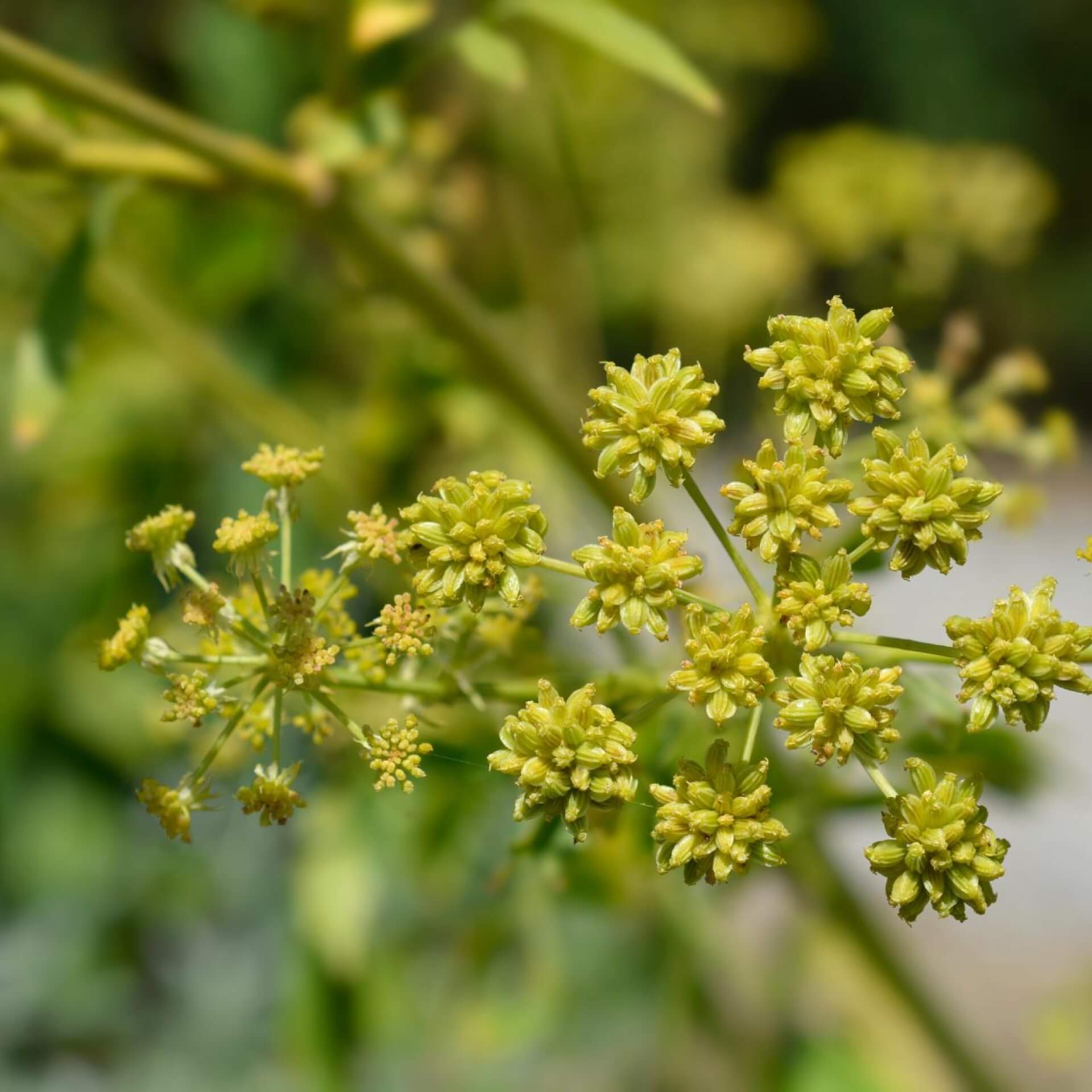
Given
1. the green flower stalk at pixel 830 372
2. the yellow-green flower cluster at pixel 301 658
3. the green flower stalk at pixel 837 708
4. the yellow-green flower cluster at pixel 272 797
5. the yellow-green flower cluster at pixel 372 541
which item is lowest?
the yellow-green flower cluster at pixel 272 797

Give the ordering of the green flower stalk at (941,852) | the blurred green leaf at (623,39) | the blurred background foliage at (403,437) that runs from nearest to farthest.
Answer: the green flower stalk at (941,852) → the blurred green leaf at (623,39) → the blurred background foliage at (403,437)

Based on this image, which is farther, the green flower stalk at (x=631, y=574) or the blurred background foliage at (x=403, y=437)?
the blurred background foliage at (x=403, y=437)

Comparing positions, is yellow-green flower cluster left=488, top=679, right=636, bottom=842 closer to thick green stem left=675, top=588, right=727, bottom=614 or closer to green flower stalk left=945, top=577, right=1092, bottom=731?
thick green stem left=675, top=588, right=727, bottom=614

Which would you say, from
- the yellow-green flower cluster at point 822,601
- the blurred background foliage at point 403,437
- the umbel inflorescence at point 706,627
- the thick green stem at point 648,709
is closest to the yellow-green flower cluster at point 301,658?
the umbel inflorescence at point 706,627

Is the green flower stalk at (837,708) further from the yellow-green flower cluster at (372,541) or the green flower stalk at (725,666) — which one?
the yellow-green flower cluster at (372,541)

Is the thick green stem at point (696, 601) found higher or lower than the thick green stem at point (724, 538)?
lower

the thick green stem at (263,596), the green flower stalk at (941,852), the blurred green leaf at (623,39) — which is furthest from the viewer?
→ the blurred green leaf at (623,39)
